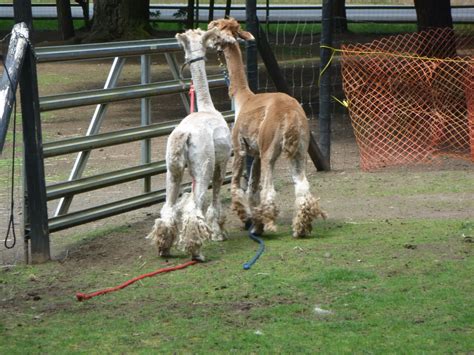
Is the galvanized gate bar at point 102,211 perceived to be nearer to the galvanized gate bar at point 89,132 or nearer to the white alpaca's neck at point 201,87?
the galvanized gate bar at point 89,132

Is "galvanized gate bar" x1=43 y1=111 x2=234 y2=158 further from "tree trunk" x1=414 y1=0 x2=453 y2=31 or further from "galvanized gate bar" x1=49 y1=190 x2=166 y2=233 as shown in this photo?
"tree trunk" x1=414 y1=0 x2=453 y2=31

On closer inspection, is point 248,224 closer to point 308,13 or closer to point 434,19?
point 434,19

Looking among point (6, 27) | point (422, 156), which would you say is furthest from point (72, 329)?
point (6, 27)

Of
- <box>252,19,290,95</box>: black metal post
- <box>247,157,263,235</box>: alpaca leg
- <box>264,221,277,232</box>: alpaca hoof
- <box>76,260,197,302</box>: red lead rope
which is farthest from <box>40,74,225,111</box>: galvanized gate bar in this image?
<box>264,221,277,232</box>: alpaca hoof

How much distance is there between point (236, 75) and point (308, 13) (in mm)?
33506

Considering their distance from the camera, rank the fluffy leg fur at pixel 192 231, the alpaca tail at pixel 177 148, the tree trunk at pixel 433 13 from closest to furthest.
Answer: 1. the fluffy leg fur at pixel 192 231
2. the alpaca tail at pixel 177 148
3. the tree trunk at pixel 433 13

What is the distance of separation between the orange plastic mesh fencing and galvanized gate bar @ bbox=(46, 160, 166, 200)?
408 centimetres

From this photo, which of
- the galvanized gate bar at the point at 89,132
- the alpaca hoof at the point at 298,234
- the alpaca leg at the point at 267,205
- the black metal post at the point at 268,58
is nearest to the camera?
the alpaca leg at the point at 267,205

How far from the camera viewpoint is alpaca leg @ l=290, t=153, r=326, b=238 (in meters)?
7.89

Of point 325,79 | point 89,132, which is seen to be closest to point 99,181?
point 89,132

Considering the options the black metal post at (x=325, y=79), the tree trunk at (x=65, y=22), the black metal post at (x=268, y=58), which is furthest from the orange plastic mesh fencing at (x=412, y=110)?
the tree trunk at (x=65, y=22)

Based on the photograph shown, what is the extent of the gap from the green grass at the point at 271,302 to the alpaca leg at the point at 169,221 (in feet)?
0.51

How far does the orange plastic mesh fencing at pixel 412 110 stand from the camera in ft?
42.6

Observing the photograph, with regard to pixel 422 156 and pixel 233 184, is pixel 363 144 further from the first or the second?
pixel 233 184
